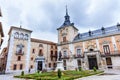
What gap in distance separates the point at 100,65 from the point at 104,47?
15.3 ft

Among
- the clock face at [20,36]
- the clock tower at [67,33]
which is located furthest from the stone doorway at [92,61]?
the clock face at [20,36]

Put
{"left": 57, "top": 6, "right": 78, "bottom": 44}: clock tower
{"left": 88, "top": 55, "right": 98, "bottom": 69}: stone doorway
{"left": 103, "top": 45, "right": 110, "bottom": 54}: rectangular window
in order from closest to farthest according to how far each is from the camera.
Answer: {"left": 103, "top": 45, "right": 110, "bottom": 54}: rectangular window, {"left": 88, "top": 55, "right": 98, "bottom": 69}: stone doorway, {"left": 57, "top": 6, "right": 78, "bottom": 44}: clock tower

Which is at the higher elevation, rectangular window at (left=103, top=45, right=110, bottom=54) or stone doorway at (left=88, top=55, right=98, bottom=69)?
rectangular window at (left=103, top=45, right=110, bottom=54)

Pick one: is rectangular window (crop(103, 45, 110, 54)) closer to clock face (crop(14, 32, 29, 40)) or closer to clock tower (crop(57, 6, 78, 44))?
clock tower (crop(57, 6, 78, 44))

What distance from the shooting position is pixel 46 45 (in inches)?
1369

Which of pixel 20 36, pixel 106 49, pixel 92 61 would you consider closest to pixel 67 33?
pixel 92 61

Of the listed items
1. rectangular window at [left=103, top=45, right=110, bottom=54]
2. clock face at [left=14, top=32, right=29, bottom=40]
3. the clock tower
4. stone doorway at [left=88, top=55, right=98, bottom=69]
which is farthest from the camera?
the clock tower

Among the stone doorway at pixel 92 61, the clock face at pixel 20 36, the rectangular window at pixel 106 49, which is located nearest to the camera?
the rectangular window at pixel 106 49

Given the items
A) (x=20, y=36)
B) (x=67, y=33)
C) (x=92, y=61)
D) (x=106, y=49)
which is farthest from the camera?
(x=67, y=33)

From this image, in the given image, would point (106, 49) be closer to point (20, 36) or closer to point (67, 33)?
point (67, 33)

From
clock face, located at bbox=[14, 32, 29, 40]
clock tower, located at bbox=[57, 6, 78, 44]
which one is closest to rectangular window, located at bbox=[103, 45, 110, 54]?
clock tower, located at bbox=[57, 6, 78, 44]

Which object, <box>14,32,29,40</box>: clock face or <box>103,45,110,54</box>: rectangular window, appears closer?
<box>103,45,110,54</box>: rectangular window

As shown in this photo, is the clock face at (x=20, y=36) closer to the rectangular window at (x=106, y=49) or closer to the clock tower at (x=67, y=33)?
the clock tower at (x=67, y=33)

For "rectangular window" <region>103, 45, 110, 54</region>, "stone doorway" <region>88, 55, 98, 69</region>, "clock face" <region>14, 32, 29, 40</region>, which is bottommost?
"stone doorway" <region>88, 55, 98, 69</region>
